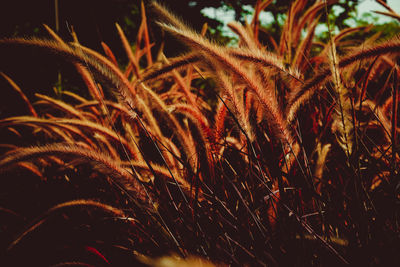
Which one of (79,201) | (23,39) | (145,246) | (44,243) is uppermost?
(23,39)

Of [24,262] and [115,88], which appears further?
[24,262]

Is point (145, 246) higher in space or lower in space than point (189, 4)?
lower

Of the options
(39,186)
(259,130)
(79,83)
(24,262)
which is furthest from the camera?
(79,83)

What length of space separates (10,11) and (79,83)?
3.29 ft

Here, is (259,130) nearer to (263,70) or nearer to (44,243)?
(263,70)

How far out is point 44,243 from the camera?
4.53 feet

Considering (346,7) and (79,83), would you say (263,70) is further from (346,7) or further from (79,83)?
(79,83)

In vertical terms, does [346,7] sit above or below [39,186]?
above

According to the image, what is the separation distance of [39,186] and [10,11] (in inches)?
91.4

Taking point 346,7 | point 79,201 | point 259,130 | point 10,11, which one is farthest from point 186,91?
point 10,11

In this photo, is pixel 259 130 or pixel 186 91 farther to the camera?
pixel 259 130

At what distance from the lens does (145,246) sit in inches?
43.4

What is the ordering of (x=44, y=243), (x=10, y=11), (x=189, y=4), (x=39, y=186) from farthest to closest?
(x=189, y=4) → (x=10, y=11) → (x=39, y=186) → (x=44, y=243)

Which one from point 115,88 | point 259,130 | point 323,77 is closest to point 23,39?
point 115,88
